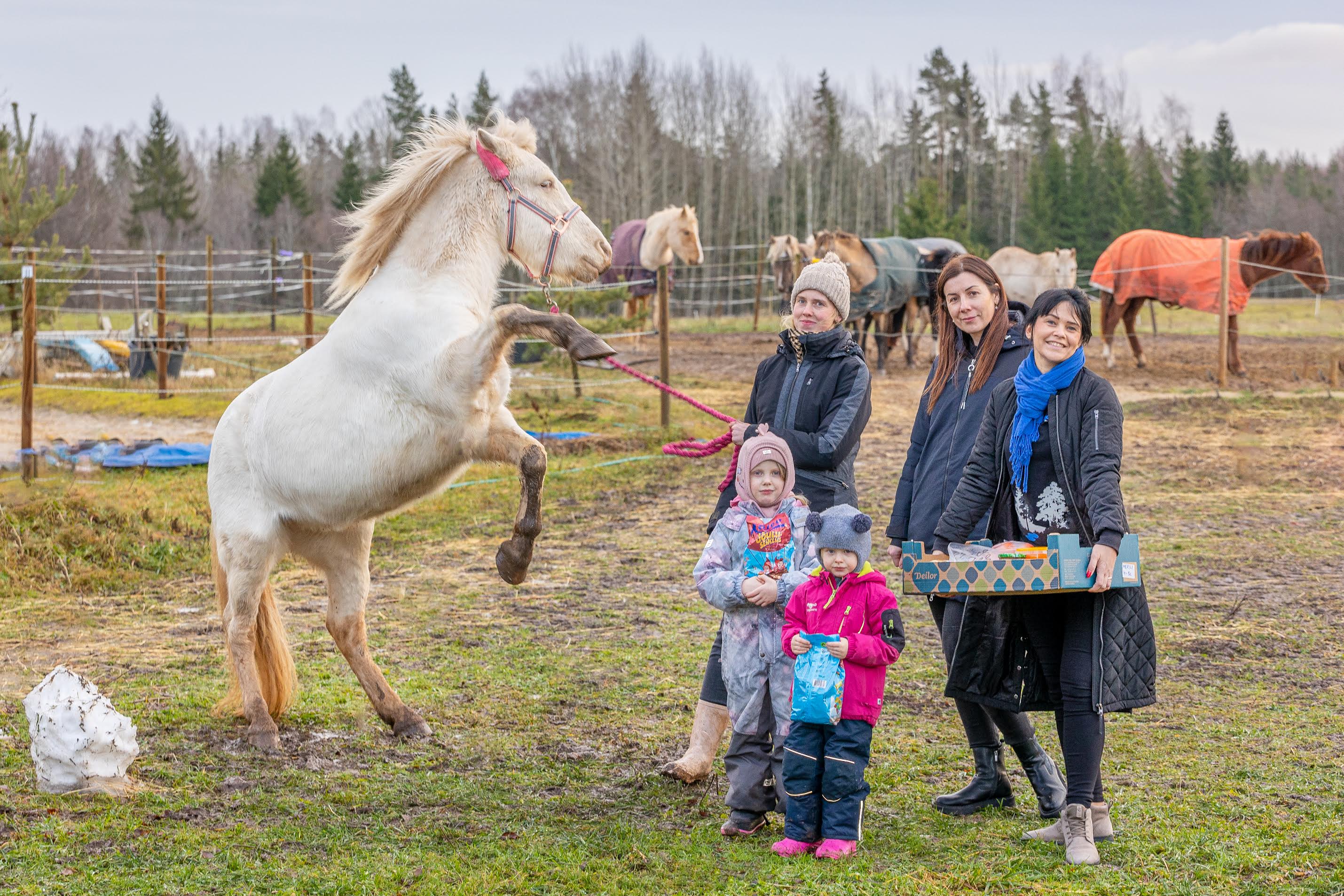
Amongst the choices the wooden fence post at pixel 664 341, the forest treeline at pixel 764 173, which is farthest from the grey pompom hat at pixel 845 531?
the forest treeline at pixel 764 173

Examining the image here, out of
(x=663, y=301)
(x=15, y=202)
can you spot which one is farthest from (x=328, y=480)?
(x=15, y=202)

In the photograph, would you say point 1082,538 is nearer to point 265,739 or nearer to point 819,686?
point 819,686

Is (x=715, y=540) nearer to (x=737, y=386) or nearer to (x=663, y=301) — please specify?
(x=663, y=301)

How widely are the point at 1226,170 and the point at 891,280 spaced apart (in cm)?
3649

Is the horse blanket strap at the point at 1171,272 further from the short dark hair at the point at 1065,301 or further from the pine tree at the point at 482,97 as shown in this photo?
the pine tree at the point at 482,97

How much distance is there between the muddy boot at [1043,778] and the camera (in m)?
3.11

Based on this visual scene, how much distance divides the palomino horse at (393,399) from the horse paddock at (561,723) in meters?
0.39

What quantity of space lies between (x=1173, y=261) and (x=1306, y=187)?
4788cm

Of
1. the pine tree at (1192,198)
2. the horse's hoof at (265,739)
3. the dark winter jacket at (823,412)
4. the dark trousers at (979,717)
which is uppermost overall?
the pine tree at (1192,198)

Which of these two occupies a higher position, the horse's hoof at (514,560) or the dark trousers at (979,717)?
the horse's hoof at (514,560)

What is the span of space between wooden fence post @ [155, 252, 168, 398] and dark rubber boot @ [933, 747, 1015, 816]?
1023 cm

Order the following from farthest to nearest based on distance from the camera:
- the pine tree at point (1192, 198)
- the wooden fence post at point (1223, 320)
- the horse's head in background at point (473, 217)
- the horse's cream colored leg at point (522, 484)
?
1. the pine tree at point (1192, 198)
2. the wooden fence post at point (1223, 320)
3. the horse's head in background at point (473, 217)
4. the horse's cream colored leg at point (522, 484)

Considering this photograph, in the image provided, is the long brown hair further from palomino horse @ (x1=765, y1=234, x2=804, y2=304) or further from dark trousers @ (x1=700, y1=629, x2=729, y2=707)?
palomino horse @ (x1=765, y1=234, x2=804, y2=304)

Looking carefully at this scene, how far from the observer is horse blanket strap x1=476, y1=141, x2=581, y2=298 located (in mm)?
3805
